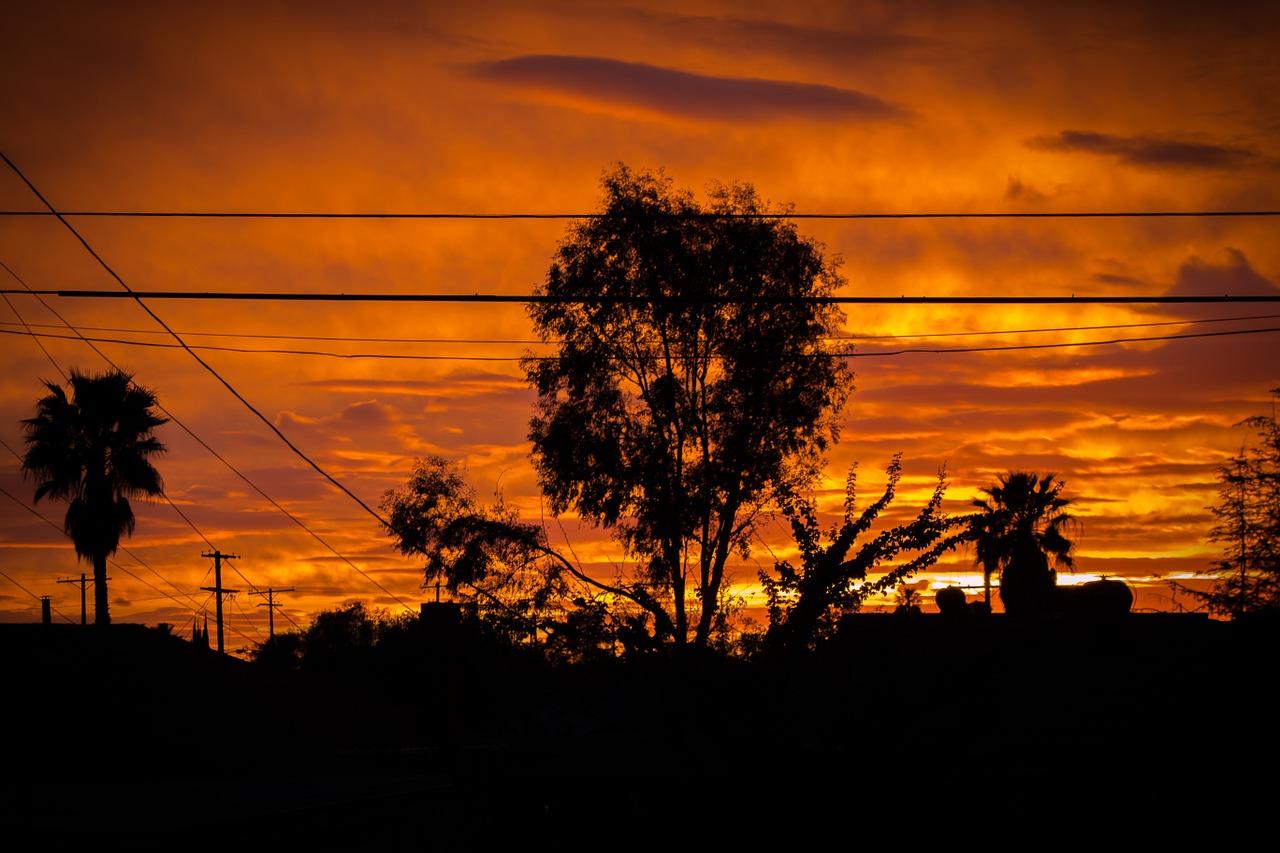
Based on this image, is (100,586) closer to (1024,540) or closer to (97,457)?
(97,457)

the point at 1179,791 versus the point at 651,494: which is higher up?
the point at 651,494

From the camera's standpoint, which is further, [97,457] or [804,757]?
[97,457]

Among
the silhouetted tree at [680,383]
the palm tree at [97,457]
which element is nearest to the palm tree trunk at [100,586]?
the palm tree at [97,457]

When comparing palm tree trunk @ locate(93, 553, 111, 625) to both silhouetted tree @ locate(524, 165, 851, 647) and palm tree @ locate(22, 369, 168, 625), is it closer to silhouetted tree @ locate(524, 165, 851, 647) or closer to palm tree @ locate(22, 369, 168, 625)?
palm tree @ locate(22, 369, 168, 625)

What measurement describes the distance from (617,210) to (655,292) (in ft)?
8.22

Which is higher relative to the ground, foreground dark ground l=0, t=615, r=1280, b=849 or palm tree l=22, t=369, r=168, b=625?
palm tree l=22, t=369, r=168, b=625

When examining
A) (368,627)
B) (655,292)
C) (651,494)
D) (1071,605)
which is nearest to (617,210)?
(655,292)

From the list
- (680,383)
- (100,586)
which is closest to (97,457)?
(100,586)

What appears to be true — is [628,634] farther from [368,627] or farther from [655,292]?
[368,627]

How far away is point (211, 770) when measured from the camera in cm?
2864

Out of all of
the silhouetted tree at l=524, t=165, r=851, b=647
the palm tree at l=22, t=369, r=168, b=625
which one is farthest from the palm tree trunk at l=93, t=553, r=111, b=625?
the silhouetted tree at l=524, t=165, r=851, b=647

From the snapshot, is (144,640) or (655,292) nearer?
(655,292)

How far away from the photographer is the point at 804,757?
12.2 metres

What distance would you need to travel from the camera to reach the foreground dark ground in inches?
474
